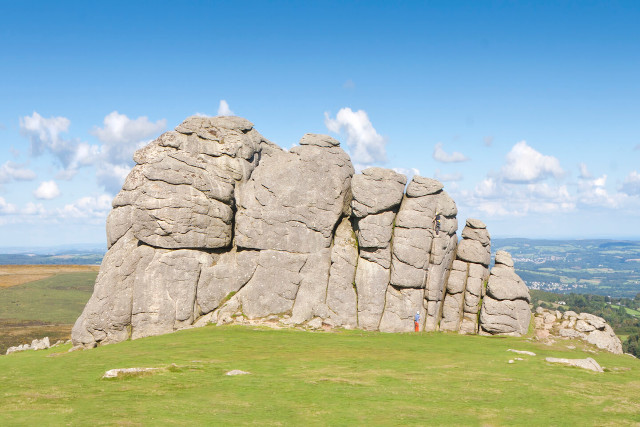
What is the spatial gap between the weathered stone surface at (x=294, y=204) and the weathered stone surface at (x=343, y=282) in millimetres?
2038

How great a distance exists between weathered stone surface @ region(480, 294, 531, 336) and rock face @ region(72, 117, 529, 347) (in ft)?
0.46

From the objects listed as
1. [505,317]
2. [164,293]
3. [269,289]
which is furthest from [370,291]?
[164,293]

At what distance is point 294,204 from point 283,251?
6218mm

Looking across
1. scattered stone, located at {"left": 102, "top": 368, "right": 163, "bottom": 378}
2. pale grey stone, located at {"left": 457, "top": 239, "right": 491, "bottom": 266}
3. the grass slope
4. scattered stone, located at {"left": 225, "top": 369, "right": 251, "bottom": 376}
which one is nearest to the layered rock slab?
pale grey stone, located at {"left": 457, "top": 239, "right": 491, "bottom": 266}

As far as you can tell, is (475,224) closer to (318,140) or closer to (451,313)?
(451,313)

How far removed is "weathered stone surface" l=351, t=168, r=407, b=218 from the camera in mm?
62531

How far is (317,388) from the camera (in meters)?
31.0

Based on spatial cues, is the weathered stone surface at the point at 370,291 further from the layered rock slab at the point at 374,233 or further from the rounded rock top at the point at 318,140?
the rounded rock top at the point at 318,140

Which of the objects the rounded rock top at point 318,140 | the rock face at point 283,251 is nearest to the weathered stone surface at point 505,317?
the rock face at point 283,251

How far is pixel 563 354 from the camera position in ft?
156

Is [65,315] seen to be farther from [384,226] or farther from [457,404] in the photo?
[457,404]

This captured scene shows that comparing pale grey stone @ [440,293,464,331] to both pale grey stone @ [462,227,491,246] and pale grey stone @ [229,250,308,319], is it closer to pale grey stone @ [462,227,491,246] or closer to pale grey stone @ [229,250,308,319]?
pale grey stone @ [462,227,491,246]

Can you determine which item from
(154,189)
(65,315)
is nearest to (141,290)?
(154,189)

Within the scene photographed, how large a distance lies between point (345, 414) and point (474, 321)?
136 ft
